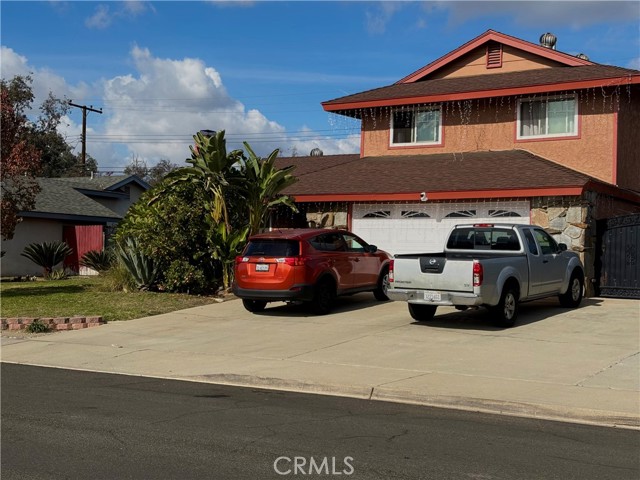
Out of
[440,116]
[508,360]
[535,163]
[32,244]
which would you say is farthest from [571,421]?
[32,244]

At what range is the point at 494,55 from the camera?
901 inches

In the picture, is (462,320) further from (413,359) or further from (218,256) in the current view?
(218,256)

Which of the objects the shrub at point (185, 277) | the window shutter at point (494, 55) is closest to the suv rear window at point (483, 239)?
the shrub at point (185, 277)

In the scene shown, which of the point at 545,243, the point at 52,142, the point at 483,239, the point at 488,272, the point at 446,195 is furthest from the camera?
the point at 52,142

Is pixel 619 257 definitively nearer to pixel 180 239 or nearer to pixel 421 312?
pixel 421 312

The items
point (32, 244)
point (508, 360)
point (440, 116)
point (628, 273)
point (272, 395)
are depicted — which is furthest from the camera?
point (32, 244)

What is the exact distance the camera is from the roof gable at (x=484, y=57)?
21.5 m

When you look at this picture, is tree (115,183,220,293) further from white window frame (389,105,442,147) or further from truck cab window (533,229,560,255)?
truck cab window (533,229,560,255)

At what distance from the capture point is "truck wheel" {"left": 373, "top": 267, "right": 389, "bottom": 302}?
17688 millimetres

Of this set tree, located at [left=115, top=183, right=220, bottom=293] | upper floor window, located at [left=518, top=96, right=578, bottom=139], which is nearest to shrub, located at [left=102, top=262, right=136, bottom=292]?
tree, located at [left=115, top=183, right=220, bottom=293]

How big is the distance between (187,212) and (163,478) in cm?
1414

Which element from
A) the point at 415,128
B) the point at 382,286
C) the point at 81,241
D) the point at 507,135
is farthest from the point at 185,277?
the point at 81,241

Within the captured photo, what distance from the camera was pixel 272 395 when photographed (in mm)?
9008

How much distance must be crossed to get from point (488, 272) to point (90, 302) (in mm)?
9978
